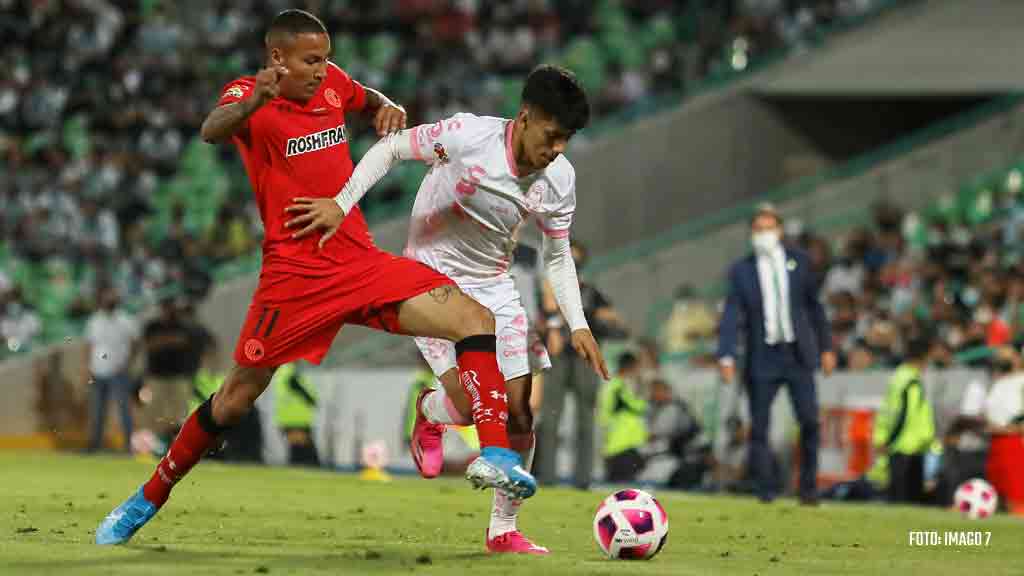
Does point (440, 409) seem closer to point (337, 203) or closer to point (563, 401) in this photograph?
point (337, 203)

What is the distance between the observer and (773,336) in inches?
603

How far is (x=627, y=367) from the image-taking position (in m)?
18.5

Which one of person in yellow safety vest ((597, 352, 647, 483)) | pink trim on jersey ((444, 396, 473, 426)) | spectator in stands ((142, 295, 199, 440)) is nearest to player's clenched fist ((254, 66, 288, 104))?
pink trim on jersey ((444, 396, 473, 426))

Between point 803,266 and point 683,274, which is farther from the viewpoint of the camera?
point 683,274

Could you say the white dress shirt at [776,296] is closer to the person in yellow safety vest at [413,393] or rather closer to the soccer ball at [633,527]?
the person in yellow safety vest at [413,393]

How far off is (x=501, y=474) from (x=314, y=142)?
1913 millimetres

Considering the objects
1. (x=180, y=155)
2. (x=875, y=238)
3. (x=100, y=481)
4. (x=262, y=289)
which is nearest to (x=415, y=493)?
(x=100, y=481)

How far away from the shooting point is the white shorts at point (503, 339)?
357 inches

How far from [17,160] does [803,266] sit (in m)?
15.1

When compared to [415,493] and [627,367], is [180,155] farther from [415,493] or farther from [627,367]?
[415,493]

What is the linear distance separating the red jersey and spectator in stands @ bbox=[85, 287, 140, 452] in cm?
1517

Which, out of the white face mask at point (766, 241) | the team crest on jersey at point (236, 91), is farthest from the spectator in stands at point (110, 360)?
the team crest on jersey at point (236, 91)

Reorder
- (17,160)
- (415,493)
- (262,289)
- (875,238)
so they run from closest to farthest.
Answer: (262,289) < (415,493) < (875,238) < (17,160)

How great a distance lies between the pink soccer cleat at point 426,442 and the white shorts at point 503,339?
0.20m
